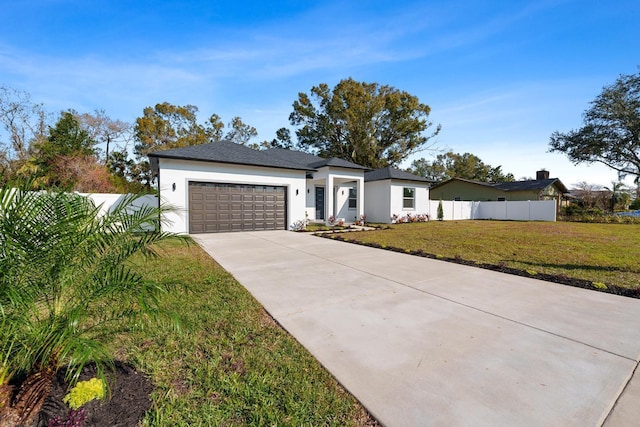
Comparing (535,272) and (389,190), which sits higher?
(389,190)

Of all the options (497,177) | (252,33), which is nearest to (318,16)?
(252,33)

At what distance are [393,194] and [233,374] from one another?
646 inches

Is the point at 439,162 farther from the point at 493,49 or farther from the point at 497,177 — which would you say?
the point at 493,49

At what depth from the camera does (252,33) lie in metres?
8.87

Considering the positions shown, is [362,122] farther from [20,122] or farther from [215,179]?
[20,122]

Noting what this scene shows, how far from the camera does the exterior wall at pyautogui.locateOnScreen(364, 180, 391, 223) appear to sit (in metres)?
17.5

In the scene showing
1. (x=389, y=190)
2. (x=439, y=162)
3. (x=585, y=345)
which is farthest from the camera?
(x=439, y=162)

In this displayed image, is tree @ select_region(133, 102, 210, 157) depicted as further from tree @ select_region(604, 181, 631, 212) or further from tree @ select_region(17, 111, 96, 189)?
tree @ select_region(604, 181, 631, 212)

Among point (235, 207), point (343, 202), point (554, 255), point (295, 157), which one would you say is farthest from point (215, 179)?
point (554, 255)

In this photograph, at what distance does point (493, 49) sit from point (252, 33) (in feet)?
26.1

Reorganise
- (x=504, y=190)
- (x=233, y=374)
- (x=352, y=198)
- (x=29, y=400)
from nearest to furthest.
Result: 1. (x=29, y=400)
2. (x=233, y=374)
3. (x=352, y=198)
4. (x=504, y=190)

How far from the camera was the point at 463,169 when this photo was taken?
40781mm

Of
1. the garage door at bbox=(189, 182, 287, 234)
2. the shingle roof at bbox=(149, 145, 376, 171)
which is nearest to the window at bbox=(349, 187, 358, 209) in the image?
the shingle roof at bbox=(149, 145, 376, 171)

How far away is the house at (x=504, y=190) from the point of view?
25.4 meters
